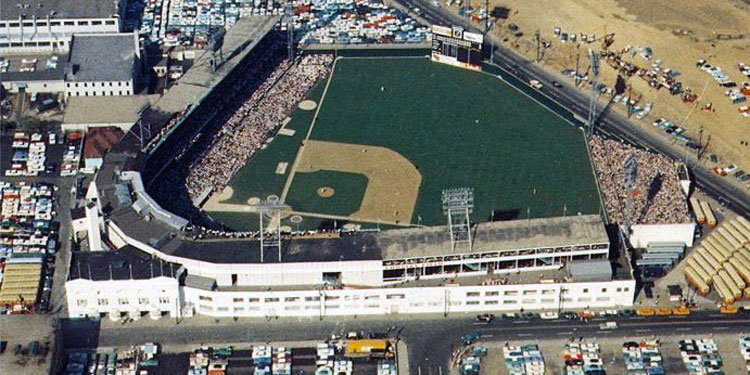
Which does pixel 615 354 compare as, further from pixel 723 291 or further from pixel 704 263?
pixel 704 263

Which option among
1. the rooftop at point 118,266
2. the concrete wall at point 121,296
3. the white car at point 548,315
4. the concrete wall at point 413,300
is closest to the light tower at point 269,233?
the concrete wall at point 413,300

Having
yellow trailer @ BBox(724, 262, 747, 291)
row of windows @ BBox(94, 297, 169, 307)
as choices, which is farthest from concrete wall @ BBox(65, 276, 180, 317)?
yellow trailer @ BBox(724, 262, 747, 291)

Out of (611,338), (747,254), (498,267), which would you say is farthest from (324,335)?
(747,254)

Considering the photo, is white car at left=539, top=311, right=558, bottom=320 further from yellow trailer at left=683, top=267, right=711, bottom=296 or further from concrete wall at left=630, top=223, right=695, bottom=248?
yellow trailer at left=683, top=267, right=711, bottom=296

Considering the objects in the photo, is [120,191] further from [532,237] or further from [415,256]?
[532,237]

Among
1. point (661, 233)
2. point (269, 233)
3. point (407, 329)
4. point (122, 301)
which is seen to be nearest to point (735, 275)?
point (661, 233)

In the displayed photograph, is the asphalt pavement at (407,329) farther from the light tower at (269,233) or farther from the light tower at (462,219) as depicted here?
the light tower at (462,219)
